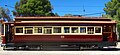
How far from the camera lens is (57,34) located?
32.2 metres

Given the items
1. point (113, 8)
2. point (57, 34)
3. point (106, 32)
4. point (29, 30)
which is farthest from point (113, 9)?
point (29, 30)

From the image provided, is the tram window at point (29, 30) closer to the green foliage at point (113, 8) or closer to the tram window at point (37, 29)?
the tram window at point (37, 29)

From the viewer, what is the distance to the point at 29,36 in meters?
32.1

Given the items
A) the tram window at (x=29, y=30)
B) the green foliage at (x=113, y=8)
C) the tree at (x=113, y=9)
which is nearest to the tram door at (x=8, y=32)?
the tram window at (x=29, y=30)

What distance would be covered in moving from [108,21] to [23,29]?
25.1 ft

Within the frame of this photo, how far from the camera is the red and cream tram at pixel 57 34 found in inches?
1262

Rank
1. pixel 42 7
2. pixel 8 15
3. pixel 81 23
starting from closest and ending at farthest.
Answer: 1. pixel 81 23
2. pixel 42 7
3. pixel 8 15

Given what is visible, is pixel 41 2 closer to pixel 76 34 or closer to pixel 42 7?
pixel 42 7

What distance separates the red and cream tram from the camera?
105 ft

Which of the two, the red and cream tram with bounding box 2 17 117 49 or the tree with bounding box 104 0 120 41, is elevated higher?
the tree with bounding box 104 0 120 41

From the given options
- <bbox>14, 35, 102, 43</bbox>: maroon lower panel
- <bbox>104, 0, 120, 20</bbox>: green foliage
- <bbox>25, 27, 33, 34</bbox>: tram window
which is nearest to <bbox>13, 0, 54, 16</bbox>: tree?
<bbox>104, 0, 120, 20</bbox>: green foliage

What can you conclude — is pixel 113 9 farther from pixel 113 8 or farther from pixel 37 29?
pixel 37 29

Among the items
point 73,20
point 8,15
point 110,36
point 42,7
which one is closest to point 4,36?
point 73,20

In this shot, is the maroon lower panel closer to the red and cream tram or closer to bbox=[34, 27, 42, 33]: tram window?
the red and cream tram
